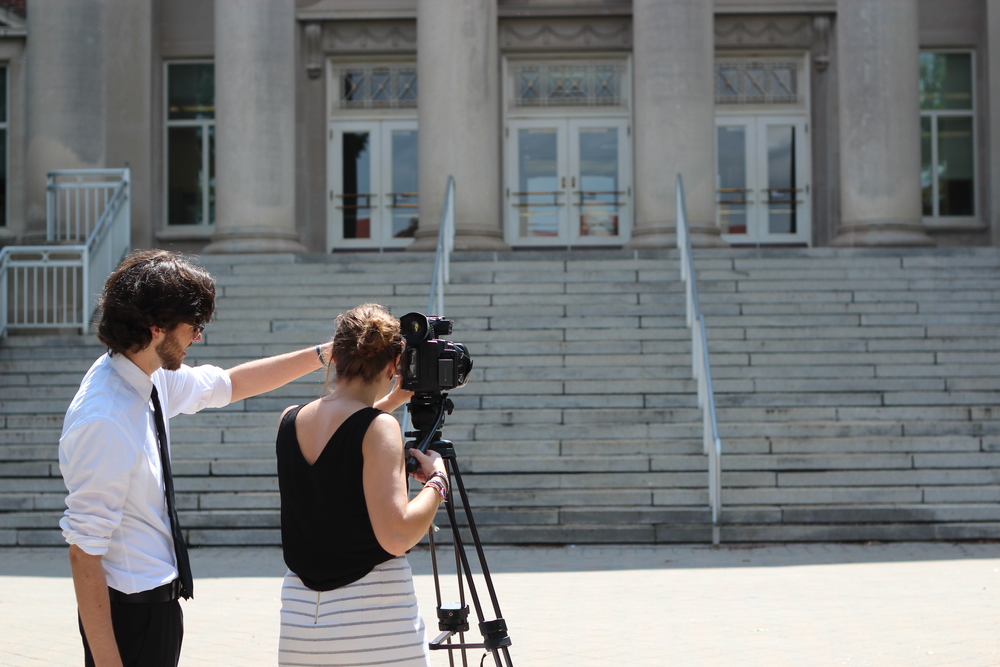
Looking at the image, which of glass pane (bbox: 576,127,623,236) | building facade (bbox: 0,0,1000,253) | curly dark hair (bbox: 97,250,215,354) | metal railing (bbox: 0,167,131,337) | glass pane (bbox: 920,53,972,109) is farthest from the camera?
glass pane (bbox: 920,53,972,109)

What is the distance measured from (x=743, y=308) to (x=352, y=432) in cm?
1125

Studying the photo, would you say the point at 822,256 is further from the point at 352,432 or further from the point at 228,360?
the point at 352,432

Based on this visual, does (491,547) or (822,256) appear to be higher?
(822,256)

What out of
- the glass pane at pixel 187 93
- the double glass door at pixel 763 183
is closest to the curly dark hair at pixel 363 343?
the double glass door at pixel 763 183

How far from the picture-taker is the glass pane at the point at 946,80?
69.5 ft

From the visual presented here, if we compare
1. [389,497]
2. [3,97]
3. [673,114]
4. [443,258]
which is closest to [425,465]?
[389,497]

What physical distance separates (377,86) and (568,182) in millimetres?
4143

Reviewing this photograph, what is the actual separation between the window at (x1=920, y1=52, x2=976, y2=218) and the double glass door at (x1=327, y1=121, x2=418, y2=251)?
9850mm

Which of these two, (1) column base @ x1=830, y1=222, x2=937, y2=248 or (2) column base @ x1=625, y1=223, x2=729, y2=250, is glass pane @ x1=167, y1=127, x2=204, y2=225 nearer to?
(2) column base @ x1=625, y1=223, x2=729, y2=250

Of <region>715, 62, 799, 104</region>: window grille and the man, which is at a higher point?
<region>715, 62, 799, 104</region>: window grille

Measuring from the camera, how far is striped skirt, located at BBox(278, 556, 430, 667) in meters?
2.81

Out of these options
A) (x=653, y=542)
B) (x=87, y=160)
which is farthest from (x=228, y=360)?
(x=87, y=160)

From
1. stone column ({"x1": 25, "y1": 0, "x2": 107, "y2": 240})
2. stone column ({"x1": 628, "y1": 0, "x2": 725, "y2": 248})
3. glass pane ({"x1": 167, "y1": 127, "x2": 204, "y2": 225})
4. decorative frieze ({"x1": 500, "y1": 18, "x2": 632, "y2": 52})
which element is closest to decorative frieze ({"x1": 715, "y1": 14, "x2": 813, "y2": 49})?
decorative frieze ({"x1": 500, "y1": 18, "x2": 632, "y2": 52})

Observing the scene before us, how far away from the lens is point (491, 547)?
361 inches
